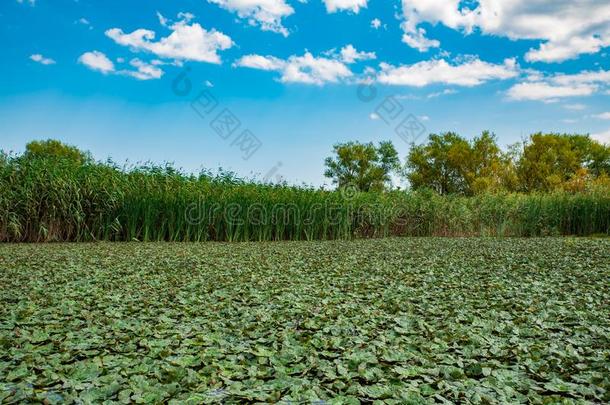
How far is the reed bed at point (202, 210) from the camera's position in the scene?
327 inches

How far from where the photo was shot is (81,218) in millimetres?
8359

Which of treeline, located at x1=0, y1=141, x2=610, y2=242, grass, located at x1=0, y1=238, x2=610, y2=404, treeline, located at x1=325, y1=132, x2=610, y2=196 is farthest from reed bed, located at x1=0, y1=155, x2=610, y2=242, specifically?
treeline, located at x1=325, y1=132, x2=610, y2=196

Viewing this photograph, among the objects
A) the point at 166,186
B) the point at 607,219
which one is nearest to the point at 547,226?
the point at 607,219

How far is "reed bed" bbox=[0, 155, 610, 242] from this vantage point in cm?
830

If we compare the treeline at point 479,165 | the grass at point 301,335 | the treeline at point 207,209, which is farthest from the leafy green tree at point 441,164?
the grass at point 301,335

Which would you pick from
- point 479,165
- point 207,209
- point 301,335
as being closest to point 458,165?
point 479,165

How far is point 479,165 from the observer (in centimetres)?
3162

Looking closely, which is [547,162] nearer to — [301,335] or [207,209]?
[207,209]

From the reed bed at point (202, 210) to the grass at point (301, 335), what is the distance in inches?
133

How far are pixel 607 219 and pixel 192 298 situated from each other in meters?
13.6

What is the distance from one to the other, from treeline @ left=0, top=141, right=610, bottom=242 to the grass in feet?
11.1

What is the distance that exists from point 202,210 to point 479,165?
2597 cm

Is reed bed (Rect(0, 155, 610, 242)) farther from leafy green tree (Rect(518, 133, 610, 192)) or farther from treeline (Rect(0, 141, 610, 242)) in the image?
leafy green tree (Rect(518, 133, 610, 192))

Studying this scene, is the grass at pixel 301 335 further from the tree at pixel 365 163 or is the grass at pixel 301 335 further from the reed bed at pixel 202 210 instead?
the tree at pixel 365 163
